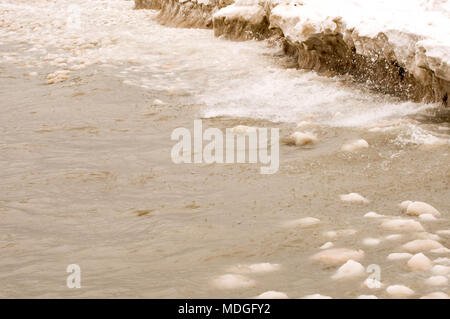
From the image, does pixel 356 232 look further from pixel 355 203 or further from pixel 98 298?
pixel 98 298

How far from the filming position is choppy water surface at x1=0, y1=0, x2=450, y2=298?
3152 mm

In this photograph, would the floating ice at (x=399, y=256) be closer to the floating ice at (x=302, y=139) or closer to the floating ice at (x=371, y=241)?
the floating ice at (x=371, y=241)

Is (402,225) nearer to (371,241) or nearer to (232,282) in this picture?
(371,241)

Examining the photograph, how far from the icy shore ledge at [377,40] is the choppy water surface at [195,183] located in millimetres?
270

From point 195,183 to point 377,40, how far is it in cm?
300

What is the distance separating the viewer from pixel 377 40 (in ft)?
21.2

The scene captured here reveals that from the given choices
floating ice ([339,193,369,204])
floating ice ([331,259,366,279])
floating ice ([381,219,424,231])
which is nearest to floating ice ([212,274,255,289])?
floating ice ([331,259,366,279])

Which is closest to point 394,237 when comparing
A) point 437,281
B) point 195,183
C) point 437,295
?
point 437,281

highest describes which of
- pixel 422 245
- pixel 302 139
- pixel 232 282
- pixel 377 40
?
pixel 377 40

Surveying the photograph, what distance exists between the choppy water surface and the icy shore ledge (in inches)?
10.6

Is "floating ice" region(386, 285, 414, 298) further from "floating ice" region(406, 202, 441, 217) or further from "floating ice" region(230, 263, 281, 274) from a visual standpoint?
"floating ice" region(406, 202, 441, 217)
